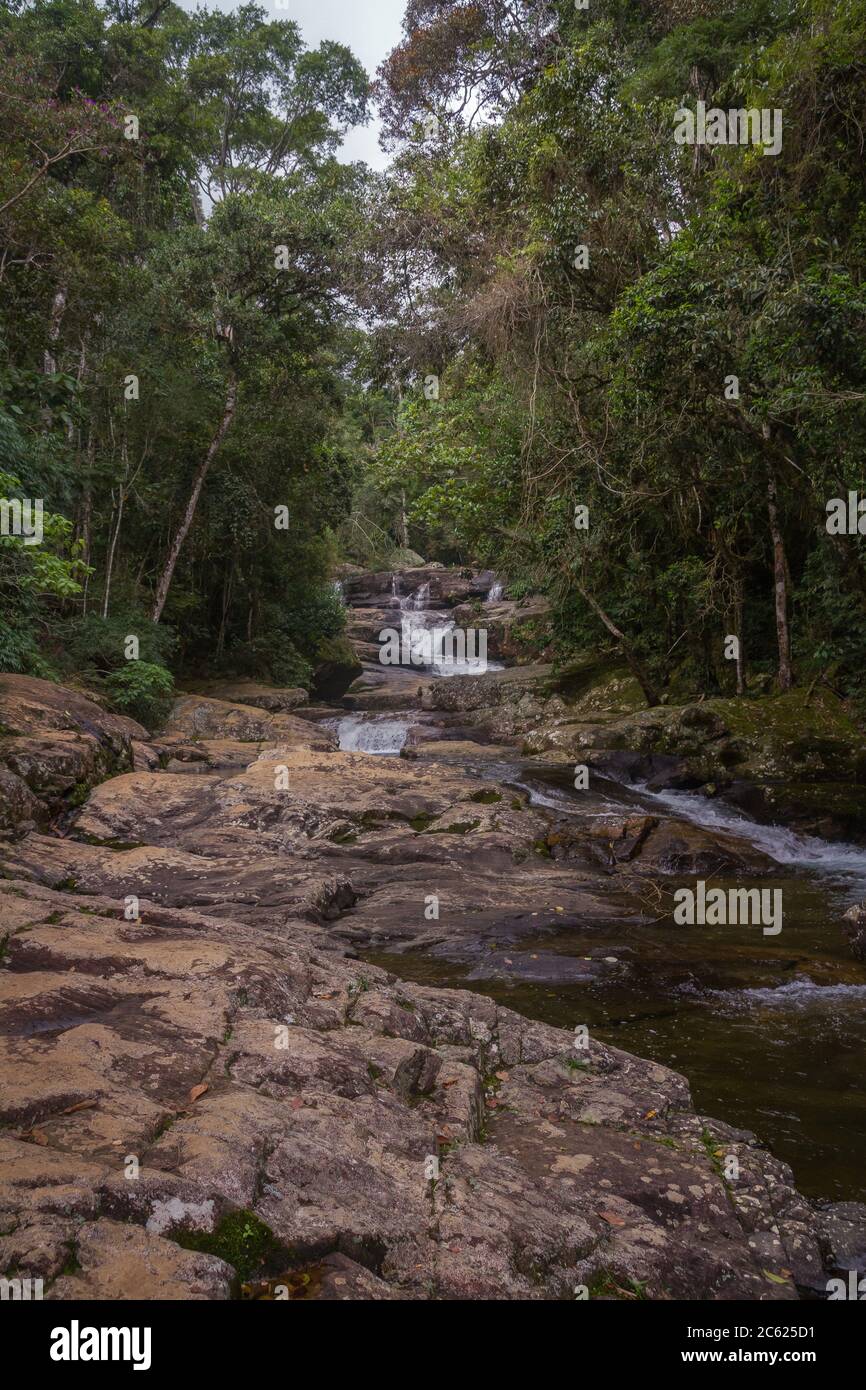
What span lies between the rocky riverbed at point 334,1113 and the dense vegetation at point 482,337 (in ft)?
15.6

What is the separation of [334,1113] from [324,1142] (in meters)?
0.26

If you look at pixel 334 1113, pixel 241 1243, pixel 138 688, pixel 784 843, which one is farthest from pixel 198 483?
pixel 241 1243

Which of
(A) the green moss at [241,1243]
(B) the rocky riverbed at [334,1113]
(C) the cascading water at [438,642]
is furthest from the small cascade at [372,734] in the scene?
(A) the green moss at [241,1243]

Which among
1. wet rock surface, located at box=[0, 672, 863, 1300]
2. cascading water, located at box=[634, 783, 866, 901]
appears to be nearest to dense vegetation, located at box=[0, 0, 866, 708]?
cascading water, located at box=[634, 783, 866, 901]

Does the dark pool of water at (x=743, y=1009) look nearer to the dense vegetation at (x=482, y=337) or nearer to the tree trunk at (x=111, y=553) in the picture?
the dense vegetation at (x=482, y=337)

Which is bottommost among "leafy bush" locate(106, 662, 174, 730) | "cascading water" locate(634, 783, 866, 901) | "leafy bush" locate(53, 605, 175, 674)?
"cascading water" locate(634, 783, 866, 901)

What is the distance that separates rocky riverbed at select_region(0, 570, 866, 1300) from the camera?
2.60 m

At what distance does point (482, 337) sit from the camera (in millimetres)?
14750

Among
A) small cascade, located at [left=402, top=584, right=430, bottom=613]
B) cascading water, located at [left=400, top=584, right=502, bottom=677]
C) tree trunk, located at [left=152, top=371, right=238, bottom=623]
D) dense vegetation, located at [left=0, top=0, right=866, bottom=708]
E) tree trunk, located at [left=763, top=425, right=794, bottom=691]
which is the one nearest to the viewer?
dense vegetation, located at [left=0, top=0, right=866, bottom=708]

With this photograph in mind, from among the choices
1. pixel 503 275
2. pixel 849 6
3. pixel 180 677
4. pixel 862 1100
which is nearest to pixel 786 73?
pixel 849 6

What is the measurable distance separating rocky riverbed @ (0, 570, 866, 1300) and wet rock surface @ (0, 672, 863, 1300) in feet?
0.04

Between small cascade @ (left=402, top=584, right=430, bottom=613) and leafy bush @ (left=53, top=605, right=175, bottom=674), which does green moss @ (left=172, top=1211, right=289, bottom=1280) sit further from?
small cascade @ (left=402, top=584, right=430, bottom=613)

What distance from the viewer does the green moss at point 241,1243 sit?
2525 mm
